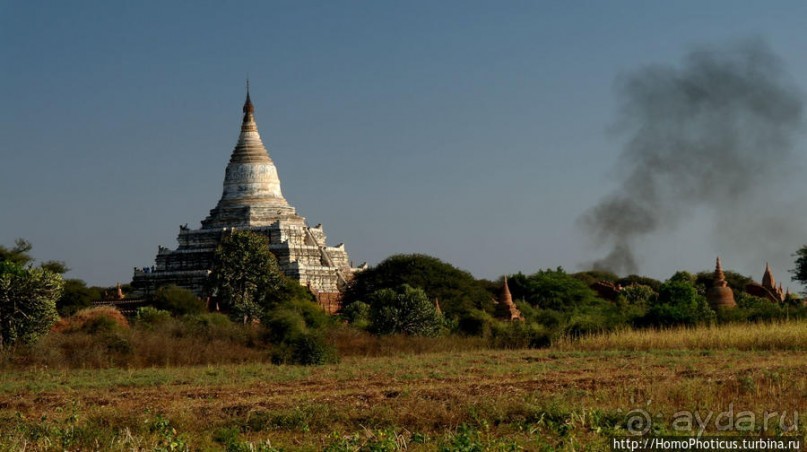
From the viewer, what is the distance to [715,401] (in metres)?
15.1

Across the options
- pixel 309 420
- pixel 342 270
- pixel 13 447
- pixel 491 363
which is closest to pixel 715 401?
pixel 309 420

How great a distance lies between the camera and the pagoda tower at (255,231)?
218 ft

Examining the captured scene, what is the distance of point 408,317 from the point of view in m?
38.4

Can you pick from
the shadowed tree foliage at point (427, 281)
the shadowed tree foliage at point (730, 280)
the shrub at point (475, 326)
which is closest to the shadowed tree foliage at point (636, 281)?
the shadowed tree foliage at point (730, 280)

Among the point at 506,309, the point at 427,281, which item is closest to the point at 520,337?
the point at 506,309

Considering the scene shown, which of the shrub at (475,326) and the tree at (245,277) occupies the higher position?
the tree at (245,277)

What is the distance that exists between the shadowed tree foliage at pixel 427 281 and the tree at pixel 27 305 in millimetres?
26042

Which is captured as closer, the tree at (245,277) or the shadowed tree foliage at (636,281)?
the tree at (245,277)

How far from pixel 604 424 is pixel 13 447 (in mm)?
5858

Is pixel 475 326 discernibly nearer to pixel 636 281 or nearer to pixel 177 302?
pixel 177 302

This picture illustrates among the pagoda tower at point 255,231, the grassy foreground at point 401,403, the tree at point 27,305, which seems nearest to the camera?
the grassy foreground at point 401,403

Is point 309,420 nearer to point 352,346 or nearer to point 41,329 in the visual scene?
point 352,346

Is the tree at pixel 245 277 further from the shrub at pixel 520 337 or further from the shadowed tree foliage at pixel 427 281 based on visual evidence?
the shrub at pixel 520 337

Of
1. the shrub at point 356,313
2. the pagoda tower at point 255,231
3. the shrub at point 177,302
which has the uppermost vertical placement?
the pagoda tower at point 255,231
